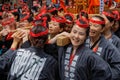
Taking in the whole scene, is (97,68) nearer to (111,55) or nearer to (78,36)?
(78,36)

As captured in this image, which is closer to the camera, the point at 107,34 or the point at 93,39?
the point at 93,39

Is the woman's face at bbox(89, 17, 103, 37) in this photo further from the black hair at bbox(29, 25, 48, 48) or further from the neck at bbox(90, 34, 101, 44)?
the black hair at bbox(29, 25, 48, 48)

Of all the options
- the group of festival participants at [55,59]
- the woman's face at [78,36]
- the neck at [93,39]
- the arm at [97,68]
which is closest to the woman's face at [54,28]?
the neck at [93,39]

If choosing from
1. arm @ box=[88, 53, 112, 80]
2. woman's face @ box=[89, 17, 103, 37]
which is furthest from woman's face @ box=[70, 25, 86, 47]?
woman's face @ box=[89, 17, 103, 37]

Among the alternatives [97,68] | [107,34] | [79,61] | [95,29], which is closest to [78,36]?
[79,61]

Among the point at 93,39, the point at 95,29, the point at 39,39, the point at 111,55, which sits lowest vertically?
the point at 111,55

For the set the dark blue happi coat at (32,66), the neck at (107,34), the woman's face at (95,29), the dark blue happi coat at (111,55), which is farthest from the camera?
the neck at (107,34)

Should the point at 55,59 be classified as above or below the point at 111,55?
above

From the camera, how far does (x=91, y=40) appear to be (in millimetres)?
3363

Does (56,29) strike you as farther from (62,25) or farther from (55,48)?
(55,48)

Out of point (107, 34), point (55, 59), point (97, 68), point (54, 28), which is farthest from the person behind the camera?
point (107, 34)

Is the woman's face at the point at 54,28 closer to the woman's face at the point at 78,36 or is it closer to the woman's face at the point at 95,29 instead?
the woman's face at the point at 95,29

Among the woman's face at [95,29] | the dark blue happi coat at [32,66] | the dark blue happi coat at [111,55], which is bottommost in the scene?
the dark blue happi coat at [111,55]

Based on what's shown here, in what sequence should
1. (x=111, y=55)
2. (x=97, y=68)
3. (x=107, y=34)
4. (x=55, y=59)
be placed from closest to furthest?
(x=97, y=68) < (x=55, y=59) < (x=111, y=55) < (x=107, y=34)
